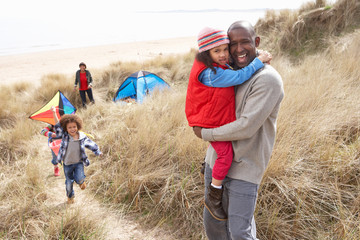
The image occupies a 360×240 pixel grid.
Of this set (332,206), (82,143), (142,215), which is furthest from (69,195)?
(332,206)

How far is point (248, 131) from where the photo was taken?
4.93 feet

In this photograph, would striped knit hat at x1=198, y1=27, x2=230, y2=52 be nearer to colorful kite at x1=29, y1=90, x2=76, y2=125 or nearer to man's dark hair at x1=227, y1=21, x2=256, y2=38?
man's dark hair at x1=227, y1=21, x2=256, y2=38

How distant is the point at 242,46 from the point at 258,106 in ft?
1.57

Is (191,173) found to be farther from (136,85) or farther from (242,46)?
(136,85)

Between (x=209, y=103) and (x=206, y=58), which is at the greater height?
(x=206, y=58)

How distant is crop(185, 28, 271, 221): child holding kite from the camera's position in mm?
1629

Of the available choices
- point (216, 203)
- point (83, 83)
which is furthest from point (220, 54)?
point (83, 83)

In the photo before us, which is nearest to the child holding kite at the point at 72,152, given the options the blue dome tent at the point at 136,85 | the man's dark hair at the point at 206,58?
the man's dark hair at the point at 206,58

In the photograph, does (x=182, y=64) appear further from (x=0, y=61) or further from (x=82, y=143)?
(x=0, y=61)

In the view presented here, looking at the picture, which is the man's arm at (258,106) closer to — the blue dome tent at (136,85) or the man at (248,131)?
the man at (248,131)

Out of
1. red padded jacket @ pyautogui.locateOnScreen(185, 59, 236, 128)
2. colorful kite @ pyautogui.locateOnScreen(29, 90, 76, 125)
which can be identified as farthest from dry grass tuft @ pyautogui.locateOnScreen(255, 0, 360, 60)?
red padded jacket @ pyautogui.locateOnScreen(185, 59, 236, 128)

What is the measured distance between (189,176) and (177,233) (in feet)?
2.16

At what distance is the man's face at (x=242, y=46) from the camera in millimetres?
1630

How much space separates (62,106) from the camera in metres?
5.47
